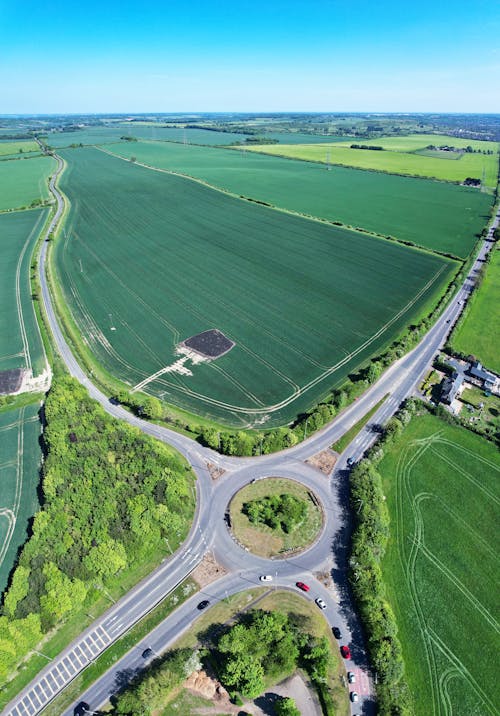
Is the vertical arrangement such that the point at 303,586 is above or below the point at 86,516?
below

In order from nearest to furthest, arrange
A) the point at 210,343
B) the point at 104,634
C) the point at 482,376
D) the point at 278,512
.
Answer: the point at 104,634 < the point at 278,512 < the point at 482,376 < the point at 210,343

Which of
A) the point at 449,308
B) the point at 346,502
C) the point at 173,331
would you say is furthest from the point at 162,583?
the point at 449,308

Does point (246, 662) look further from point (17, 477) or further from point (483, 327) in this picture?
point (483, 327)

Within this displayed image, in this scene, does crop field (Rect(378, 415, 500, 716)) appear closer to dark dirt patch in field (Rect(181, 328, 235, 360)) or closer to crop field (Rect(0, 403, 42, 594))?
dark dirt patch in field (Rect(181, 328, 235, 360))

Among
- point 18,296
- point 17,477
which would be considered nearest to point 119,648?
point 17,477

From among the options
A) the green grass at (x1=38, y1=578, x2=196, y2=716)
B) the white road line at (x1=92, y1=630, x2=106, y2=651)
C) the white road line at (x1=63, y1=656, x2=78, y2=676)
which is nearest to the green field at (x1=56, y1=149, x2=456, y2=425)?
the green grass at (x1=38, y1=578, x2=196, y2=716)

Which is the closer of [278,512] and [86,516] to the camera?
[86,516]

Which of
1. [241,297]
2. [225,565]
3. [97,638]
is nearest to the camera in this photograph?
[97,638]

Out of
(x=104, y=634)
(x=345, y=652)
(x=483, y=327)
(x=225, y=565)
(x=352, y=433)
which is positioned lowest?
(x=104, y=634)
